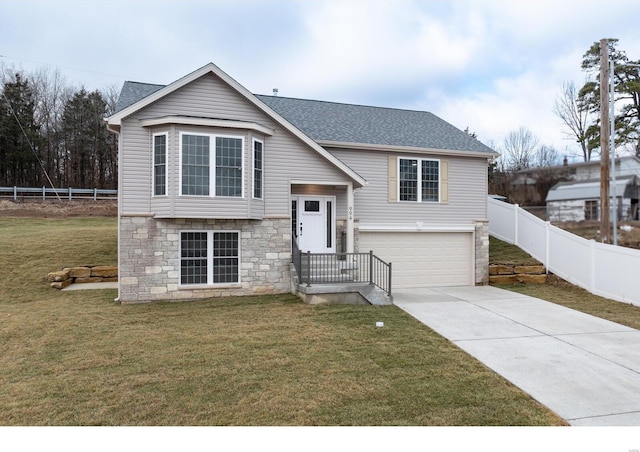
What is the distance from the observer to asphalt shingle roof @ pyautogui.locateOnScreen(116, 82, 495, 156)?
43.9ft

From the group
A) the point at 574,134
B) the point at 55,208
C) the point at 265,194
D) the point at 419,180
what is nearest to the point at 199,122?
the point at 265,194

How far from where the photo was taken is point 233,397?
15.4 ft

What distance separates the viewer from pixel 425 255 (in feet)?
46.2

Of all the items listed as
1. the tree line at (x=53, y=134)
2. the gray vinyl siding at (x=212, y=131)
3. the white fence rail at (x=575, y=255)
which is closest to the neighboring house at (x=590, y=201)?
the white fence rail at (x=575, y=255)

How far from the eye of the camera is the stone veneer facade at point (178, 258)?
10.2m

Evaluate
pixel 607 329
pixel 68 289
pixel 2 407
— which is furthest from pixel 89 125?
pixel 607 329

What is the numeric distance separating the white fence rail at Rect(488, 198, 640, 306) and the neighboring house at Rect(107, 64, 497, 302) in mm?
1963

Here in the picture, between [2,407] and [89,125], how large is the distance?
113ft

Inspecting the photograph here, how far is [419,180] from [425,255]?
2.68 meters

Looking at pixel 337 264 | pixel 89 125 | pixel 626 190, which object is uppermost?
pixel 89 125

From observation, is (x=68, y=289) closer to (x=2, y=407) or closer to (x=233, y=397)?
(x=2, y=407)

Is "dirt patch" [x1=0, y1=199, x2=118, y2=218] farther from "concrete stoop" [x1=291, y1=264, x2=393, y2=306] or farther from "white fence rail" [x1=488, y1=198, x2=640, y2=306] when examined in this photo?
"white fence rail" [x1=488, y1=198, x2=640, y2=306]

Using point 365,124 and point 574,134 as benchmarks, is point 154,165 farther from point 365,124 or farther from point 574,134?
point 574,134

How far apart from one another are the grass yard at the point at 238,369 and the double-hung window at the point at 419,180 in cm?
553
